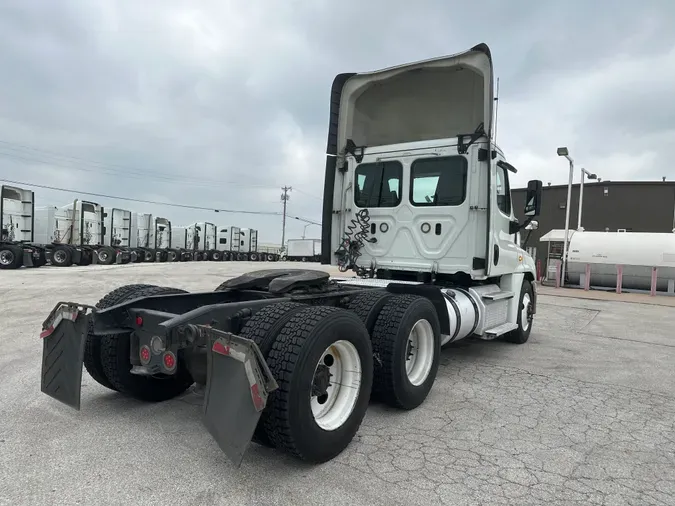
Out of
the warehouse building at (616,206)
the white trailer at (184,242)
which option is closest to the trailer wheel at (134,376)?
the warehouse building at (616,206)

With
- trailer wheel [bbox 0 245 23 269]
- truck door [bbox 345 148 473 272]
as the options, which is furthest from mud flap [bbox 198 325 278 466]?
trailer wheel [bbox 0 245 23 269]

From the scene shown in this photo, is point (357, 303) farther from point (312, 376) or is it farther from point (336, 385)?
point (312, 376)

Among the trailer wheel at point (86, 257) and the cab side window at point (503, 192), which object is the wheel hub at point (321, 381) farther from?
the trailer wheel at point (86, 257)

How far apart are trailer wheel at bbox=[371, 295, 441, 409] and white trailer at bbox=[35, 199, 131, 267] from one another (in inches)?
1008

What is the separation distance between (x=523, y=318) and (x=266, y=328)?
5532 millimetres

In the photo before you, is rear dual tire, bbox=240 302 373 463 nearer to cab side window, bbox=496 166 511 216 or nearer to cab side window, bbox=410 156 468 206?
cab side window, bbox=410 156 468 206

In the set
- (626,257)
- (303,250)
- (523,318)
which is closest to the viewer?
(523,318)

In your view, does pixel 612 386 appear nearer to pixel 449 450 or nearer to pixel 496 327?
pixel 496 327

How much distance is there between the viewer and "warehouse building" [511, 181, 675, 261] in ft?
87.6

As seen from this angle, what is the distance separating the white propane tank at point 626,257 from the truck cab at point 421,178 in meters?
13.6

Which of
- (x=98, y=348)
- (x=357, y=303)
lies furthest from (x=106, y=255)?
(x=357, y=303)

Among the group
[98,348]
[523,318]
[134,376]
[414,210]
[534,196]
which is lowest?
[134,376]

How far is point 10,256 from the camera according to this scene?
70.6ft

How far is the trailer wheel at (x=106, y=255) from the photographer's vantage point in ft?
91.9
